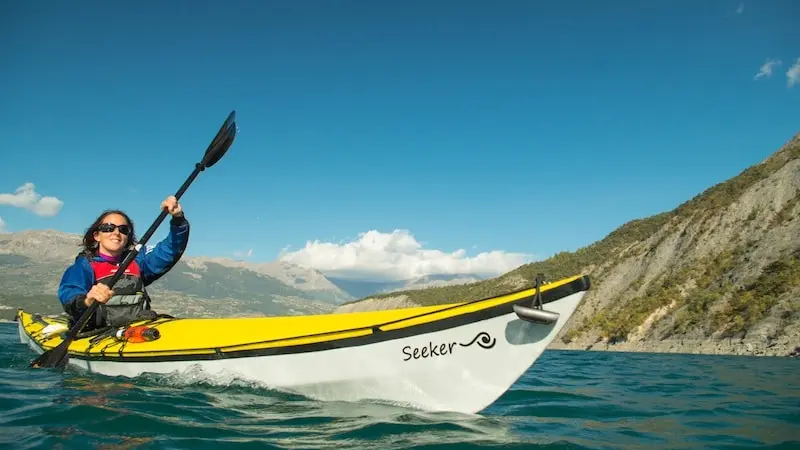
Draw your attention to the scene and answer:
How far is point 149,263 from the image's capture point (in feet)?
27.8

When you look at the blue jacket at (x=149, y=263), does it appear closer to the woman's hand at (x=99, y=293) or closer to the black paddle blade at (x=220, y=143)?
the woman's hand at (x=99, y=293)

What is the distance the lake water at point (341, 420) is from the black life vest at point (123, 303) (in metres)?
0.98

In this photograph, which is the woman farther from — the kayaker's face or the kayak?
the kayak

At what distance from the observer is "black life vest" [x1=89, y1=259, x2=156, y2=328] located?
7.64 metres

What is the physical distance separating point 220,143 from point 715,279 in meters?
28.6

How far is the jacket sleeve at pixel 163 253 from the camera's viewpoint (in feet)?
27.2

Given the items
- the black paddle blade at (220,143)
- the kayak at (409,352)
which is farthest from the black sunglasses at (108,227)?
the kayak at (409,352)

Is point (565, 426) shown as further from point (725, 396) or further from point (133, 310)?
point (133, 310)

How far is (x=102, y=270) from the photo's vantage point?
7.48 metres

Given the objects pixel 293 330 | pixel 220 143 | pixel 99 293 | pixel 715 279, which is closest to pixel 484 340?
pixel 293 330

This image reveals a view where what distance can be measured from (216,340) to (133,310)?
8.79 ft

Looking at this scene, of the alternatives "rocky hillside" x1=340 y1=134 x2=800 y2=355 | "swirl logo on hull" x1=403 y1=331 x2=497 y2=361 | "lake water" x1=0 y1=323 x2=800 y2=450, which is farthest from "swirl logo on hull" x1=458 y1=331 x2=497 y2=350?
"rocky hillside" x1=340 y1=134 x2=800 y2=355

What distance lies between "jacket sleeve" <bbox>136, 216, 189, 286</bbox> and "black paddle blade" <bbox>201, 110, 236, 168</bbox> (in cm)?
145

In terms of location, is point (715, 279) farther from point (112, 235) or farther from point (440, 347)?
point (112, 235)
